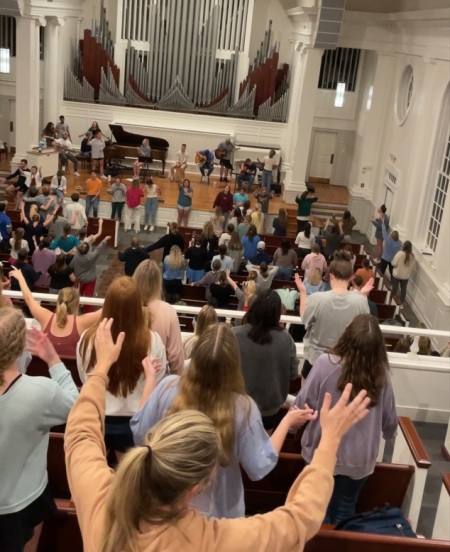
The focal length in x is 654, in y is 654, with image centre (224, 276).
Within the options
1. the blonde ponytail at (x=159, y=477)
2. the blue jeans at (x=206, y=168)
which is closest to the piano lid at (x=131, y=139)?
the blue jeans at (x=206, y=168)

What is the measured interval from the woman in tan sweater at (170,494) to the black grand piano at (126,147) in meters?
17.7

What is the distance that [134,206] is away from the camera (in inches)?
587

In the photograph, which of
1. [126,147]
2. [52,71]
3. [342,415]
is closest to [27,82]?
[52,71]

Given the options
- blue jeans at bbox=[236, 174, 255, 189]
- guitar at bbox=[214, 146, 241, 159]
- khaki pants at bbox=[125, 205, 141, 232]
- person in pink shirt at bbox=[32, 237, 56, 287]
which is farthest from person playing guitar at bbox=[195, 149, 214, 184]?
person in pink shirt at bbox=[32, 237, 56, 287]

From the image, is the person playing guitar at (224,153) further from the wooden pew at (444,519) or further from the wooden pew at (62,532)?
the wooden pew at (62,532)

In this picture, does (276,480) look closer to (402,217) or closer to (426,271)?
(426,271)

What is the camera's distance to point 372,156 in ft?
59.3

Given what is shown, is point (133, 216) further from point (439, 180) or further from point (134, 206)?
point (439, 180)

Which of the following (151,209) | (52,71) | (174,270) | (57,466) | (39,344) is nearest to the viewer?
(39,344)

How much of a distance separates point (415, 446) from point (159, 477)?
103 inches

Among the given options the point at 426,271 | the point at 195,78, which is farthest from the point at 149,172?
the point at 426,271

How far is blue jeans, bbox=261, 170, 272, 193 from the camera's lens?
59.2 ft

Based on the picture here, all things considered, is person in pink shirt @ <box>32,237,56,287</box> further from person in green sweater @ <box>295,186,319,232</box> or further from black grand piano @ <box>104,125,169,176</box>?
black grand piano @ <box>104,125,169,176</box>

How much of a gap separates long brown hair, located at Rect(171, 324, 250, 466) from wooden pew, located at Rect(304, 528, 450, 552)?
2.01 feet
